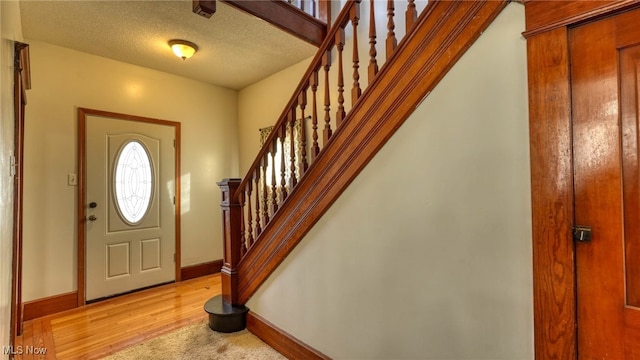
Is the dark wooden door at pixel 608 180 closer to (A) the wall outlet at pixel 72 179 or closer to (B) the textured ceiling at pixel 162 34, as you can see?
(B) the textured ceiling at pixel 162 34

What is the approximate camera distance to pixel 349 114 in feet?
5.49

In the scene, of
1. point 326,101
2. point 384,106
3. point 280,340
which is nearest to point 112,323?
point 280,340

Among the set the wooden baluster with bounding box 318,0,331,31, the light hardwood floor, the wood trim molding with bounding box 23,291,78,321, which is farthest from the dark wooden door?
the wood trim molding with bounding box 23,291,78,321

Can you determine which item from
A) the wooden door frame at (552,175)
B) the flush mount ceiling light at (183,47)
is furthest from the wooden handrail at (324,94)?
the flush mount ceiling light at (183,47)

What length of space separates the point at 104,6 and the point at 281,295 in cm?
259

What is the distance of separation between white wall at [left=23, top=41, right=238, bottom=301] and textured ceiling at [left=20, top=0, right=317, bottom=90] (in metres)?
0.18

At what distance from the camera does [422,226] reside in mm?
1354

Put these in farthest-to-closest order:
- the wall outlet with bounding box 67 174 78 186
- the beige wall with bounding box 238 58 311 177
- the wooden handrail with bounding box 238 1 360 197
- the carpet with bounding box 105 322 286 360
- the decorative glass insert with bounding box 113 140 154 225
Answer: the beige wall with bounding box 238 58 311 177, the decorative glass insert with bounding box 113 140 154 225, the wall outlet with bounding box 67 174 78 186, the carpet with bounding box 105 322 286 360, the wooden handrail with bounding box 238 1 360 197

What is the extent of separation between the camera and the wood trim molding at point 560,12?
972 mm

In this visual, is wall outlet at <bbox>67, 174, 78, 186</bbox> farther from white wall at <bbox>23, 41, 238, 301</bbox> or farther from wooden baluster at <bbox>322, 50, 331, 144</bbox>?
wooden baluster at <bbox>322, 50, 331, 144</bbox>

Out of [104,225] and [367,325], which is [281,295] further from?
[104,225]

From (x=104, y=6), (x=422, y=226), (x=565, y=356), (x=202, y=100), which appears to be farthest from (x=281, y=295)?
(x=202, y=100)

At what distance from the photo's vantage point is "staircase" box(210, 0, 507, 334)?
4.30 feet

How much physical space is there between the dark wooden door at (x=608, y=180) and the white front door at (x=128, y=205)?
384 cm
